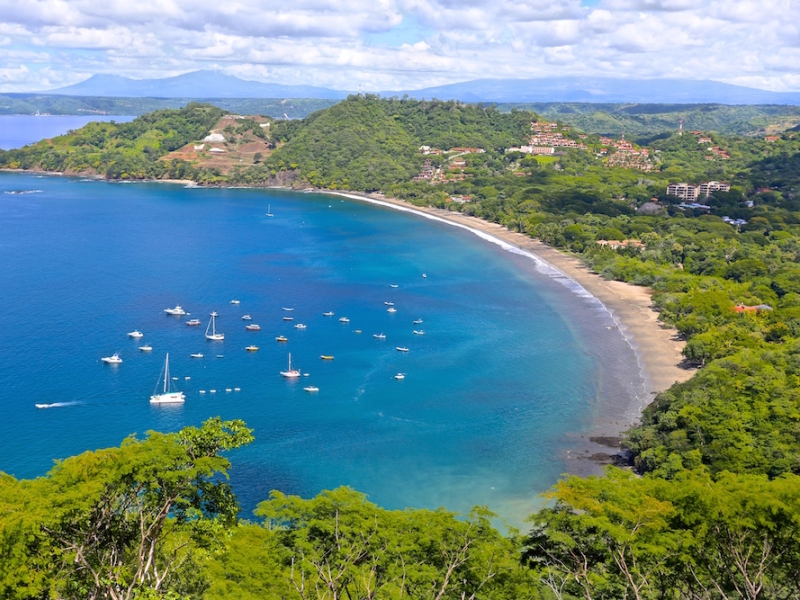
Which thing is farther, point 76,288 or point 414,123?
point 414,123

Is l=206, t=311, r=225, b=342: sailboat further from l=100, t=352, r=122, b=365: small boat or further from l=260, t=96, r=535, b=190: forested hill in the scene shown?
l=260, t=96, r=535, b=190: forested hill

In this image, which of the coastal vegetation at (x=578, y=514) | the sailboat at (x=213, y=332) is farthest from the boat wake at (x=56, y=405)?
the coastal vegetation at (x=578, y=514)

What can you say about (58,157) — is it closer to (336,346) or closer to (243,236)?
(243,236)

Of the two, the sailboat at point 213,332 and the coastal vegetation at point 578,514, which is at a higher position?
the coastal vegetation at point 578,514

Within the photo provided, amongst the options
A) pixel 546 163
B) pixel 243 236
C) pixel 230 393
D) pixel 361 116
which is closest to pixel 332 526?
pixel 230 393

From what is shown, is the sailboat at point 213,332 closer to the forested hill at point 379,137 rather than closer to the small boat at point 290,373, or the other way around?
the small boat at point 290,373

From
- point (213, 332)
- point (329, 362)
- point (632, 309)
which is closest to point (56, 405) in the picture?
point (213, 332)

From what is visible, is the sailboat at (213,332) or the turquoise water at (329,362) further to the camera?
the sailboat at (213,332)

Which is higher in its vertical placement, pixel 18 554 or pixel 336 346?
pixel 18 554

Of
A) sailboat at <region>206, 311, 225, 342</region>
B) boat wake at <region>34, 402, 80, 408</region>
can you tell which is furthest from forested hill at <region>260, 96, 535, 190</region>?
boat wake at <region>34, 402, 80, 408</region>
